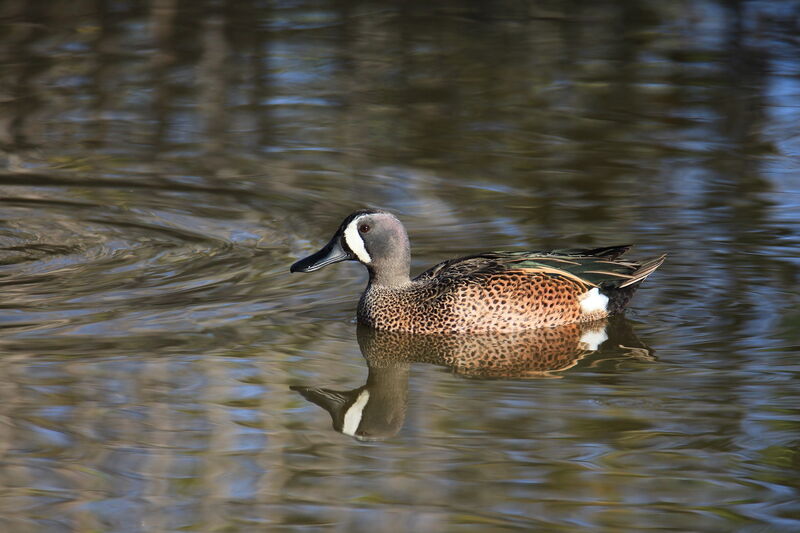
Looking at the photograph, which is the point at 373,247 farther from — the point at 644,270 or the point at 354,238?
the point at 644,270

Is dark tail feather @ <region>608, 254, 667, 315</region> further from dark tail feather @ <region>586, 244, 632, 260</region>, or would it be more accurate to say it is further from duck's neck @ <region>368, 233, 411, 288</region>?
duck's neck @ <region>368, 233, 411, 288</region>

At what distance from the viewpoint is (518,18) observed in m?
17.4

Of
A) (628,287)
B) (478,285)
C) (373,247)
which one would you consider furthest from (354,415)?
(628,287)

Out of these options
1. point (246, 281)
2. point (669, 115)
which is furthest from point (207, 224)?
point (669, 115)

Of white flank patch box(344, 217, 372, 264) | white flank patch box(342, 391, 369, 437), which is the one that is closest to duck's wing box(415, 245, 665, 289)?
white flank patch box(344, 217, 372, 264)

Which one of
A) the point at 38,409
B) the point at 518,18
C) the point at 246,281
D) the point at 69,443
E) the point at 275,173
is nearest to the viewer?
the point at 69,443

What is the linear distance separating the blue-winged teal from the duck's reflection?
83 millimetres

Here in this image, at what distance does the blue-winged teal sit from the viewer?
26.1 feet

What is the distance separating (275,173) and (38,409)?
5.02 meters

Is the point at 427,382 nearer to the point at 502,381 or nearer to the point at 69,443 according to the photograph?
the point at 502,381

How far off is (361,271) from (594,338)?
1876 millimetres

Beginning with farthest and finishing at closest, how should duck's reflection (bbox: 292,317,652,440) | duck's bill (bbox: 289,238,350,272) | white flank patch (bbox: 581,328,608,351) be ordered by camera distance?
1. duck's bill (bbox: 289,238,350,272)
2. white flank patch (bbox: 581,328,608,351)
3. duck's reflection (bbox: 292,317,652,440)

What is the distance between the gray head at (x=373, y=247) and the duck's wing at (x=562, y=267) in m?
0.26

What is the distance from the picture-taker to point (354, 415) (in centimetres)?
662
